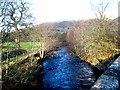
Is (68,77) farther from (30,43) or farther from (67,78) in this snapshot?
(30,43)

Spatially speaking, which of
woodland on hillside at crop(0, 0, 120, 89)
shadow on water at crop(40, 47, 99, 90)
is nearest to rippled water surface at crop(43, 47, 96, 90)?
shadow on water at crop(40, 47, 99, 90)

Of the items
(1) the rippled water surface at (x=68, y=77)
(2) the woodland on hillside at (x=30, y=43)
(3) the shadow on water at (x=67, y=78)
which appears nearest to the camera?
(2) the woodland on hillside at (x=30, y=43)

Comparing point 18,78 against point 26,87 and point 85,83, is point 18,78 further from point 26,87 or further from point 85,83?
point 85,83

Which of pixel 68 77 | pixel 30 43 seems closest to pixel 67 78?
pixel 68 77

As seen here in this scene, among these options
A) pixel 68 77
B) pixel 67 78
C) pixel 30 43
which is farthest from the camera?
pixel 30 43

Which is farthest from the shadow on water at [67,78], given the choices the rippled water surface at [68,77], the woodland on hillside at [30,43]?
the woodland on hillside at [30,43]

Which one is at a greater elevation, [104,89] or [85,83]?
[104,89]

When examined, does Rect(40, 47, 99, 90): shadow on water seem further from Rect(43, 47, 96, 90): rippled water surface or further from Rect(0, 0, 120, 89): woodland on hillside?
Rect(0, 0, 120, 89): woodland on hillside

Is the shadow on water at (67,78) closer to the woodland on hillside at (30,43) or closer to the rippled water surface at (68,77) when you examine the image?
the rippled water surface at (68,77)

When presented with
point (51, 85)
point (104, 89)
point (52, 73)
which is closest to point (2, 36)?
point (51, 85)

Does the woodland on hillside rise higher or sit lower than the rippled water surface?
higher

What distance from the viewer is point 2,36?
12.6 metres

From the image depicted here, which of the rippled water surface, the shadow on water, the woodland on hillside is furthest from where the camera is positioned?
the rippled water surface

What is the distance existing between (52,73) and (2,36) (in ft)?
34.0
